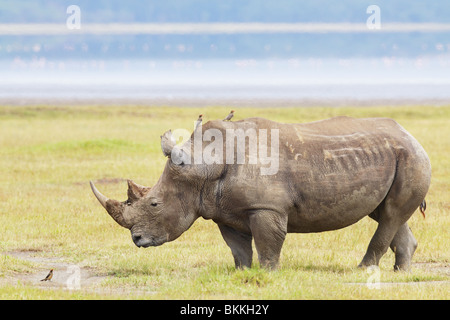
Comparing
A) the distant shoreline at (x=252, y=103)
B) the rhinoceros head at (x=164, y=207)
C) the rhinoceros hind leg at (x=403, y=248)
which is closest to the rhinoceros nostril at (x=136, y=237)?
the rhinoceros head at (x=164, y=207)

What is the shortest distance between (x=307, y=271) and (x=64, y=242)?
4.24 metres

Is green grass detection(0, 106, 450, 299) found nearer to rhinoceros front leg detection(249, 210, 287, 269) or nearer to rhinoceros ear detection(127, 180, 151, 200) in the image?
rhinoceros front leg detection(249, 210, 287, 269)

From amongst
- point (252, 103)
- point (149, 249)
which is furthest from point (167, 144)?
point (252, 103)

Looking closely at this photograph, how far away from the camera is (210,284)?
31.9ft

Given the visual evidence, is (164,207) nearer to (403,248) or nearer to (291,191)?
(291,191)

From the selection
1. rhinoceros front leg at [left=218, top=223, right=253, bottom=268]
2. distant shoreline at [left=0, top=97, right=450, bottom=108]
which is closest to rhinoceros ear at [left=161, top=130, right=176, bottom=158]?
rhinoceros front leg at [left=218, top=223, right=253, bottom=268]

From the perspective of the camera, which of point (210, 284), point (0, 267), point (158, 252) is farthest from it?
point (158, 252)

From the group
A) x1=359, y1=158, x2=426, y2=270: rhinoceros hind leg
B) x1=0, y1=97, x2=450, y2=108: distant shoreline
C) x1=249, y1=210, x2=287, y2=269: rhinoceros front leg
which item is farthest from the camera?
x1=0, y1=97, x2=450, y2=108: distant shoreline

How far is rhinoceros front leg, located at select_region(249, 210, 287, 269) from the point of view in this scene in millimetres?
10062

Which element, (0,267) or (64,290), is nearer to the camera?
(64,290)

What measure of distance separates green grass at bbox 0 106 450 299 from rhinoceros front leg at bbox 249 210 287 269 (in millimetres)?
197
